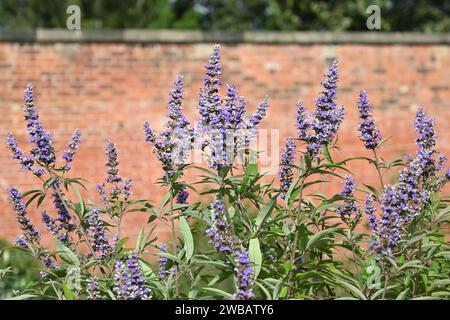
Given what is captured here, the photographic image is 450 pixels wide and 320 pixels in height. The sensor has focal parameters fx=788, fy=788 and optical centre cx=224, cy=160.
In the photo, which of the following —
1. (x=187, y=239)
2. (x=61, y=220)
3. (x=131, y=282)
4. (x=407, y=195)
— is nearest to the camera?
(x=131, y=282)

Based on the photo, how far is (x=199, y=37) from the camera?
34.0 ft

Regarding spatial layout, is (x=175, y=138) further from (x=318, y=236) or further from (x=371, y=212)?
(x=371, y=212)

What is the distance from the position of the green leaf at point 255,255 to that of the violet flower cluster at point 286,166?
373 millimetres

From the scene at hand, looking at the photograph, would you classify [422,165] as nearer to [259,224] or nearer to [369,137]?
[369,137]

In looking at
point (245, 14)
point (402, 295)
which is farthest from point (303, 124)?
point (245, 14)

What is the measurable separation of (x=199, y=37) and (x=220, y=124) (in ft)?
25.5

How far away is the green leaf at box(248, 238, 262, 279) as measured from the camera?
2.59m

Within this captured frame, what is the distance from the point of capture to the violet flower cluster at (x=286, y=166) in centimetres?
299

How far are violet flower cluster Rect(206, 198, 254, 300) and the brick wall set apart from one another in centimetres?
754

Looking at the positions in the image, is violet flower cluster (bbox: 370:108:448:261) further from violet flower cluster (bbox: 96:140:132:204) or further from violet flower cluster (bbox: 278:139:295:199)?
violet flower cluster (bbox: 96:140:132:204)

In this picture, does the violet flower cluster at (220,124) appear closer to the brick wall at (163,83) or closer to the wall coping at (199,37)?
the brick wall at (163,83)

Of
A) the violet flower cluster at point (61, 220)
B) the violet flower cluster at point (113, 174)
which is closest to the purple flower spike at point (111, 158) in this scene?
the violet flower cluster at point (113, 174)

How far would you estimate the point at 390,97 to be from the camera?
35.8 feet
